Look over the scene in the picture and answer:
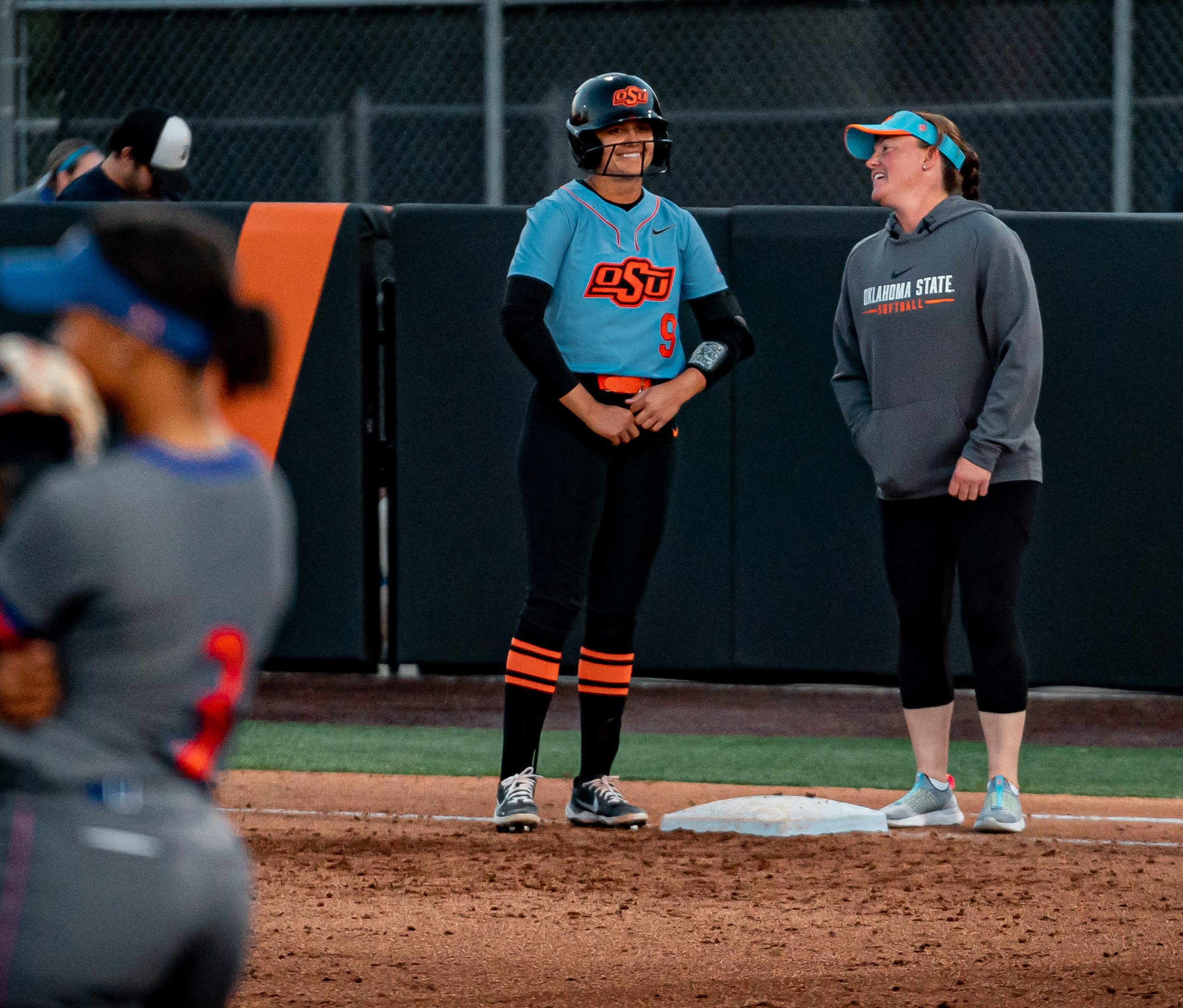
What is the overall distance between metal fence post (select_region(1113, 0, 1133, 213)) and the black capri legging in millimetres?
3859

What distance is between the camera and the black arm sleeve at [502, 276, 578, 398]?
5.03 metres

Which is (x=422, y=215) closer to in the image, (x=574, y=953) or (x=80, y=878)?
(x=574, y=953)

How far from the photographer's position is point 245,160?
1040 cm

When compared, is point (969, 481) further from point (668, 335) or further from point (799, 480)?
point (799, 480)

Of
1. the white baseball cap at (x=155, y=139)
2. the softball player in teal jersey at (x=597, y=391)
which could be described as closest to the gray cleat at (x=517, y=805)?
the softball player in teal jersey at (x=597, y=391)

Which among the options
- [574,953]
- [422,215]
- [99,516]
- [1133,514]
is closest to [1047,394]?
[1133,514]

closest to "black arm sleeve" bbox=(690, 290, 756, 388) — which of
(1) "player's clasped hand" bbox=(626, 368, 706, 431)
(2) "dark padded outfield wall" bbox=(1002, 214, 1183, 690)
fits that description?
(1) "player's clasped hand" bbox=(626, 368, 706, 431)

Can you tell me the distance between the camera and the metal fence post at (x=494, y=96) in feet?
27.8

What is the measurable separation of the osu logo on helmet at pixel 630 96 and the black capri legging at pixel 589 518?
783 mm

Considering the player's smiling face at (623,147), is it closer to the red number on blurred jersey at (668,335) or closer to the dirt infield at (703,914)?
the red number on blurred jersey at (668,335)

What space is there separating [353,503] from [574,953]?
13.1 feet

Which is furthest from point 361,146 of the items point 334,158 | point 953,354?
point 953,354

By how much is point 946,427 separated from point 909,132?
85cm

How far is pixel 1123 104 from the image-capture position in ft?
27.1
